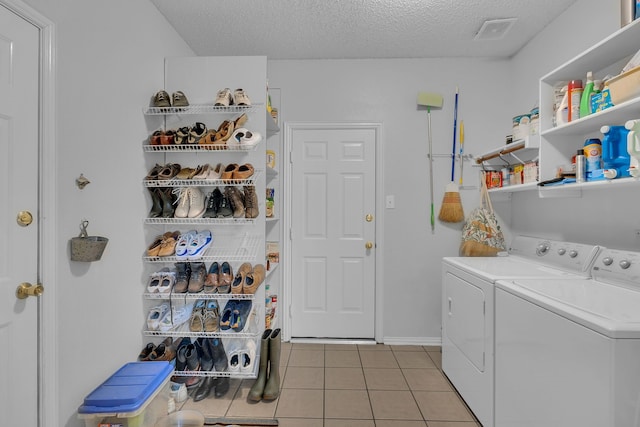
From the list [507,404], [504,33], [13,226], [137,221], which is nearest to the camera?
[13,226]

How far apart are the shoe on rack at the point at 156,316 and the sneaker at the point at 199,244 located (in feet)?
1.26

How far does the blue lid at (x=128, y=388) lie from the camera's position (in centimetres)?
140

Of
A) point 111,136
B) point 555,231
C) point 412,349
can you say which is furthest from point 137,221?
point 555,231

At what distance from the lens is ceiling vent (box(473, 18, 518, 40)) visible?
2.24 metres

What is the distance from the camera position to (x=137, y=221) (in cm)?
194

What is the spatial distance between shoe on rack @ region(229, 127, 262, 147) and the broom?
171 cm

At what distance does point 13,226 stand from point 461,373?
241cm

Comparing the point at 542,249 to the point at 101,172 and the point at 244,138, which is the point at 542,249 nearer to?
the point at 244,138

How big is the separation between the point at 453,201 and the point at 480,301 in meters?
1.18

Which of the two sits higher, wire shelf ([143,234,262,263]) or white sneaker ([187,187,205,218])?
white sneaker ([187,187,205,218])

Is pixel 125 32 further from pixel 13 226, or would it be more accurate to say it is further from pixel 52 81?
pixel 13 226

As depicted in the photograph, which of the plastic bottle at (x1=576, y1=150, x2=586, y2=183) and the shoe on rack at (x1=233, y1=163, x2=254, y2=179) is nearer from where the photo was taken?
the plastic bottle at (x1=576, y1=150, x2=586, y2=183)

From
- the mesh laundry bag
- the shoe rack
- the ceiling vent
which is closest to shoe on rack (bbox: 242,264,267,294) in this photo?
the shoe rack

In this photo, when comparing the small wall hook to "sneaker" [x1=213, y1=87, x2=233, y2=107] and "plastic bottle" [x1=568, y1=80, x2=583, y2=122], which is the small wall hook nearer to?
"sneaker" [x1=213, y1=87, x2=233, y2=107]
